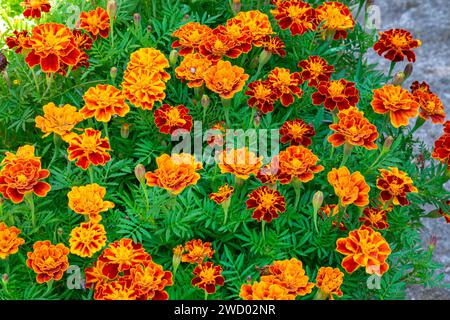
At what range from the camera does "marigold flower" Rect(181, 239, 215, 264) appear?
57.1 inches

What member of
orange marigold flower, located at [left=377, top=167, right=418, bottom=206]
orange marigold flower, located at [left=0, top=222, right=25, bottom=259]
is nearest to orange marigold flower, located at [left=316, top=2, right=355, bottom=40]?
orange marigold flower, located at [left=377, top=167, right=418, bottom=206]

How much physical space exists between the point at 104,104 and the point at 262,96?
0.42m

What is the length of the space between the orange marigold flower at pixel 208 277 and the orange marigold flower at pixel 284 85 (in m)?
0.54

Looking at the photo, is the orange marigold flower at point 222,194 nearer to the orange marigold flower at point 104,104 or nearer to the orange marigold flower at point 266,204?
the orange marigold flower at point 266,204

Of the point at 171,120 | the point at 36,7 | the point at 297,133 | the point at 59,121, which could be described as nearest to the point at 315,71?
the point at 297,133

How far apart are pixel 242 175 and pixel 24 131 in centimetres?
76

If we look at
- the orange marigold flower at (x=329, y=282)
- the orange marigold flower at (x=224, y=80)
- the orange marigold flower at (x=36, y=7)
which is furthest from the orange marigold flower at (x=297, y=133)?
the orange marigold flower at (x=36, y=7)

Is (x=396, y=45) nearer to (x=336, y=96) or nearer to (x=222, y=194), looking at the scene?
(x=336, y=96)

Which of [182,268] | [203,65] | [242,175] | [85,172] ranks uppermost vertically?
[203,65]

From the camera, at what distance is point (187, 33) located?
180 cm

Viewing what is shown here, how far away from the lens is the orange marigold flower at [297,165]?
151cm
